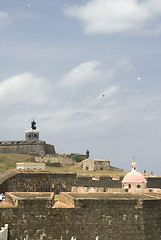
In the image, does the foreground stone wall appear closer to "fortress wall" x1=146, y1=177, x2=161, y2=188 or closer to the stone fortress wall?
the stone fortress wall

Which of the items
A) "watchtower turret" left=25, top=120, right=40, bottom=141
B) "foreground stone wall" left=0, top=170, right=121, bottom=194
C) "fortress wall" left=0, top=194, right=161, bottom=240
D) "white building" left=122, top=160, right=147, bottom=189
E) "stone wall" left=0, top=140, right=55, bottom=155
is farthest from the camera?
"watchtower turret" left=25, top=120, right=40, bottom=141

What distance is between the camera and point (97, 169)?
7688cm

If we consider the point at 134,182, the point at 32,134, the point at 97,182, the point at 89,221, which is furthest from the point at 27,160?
the point at 89,221

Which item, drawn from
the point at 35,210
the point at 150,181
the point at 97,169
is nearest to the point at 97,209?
the point at 35,210

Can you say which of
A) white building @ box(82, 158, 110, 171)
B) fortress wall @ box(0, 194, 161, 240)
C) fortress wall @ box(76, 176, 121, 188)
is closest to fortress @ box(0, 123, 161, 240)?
fortress wall @ box(0, 194, 161, 240)

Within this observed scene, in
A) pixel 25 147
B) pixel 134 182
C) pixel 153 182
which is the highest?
pixel 25 147

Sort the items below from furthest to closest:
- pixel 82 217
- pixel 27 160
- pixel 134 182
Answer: pixel 27 160
pixel 134 182
pixel 82 217

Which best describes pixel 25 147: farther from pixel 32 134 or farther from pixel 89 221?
pixel 89 221

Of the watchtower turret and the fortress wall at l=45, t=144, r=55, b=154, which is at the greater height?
the watchtower turret

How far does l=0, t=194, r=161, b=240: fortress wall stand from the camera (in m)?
26.5

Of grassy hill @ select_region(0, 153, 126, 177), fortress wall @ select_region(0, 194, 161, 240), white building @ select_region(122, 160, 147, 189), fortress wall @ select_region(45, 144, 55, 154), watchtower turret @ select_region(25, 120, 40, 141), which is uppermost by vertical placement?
watchtower turret @ select_region(25, 120, 40, 141)

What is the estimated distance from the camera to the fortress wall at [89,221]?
26.5 metres

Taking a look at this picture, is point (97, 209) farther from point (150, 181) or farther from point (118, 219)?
point (150, 181)

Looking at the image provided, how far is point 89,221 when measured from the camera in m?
27.8
